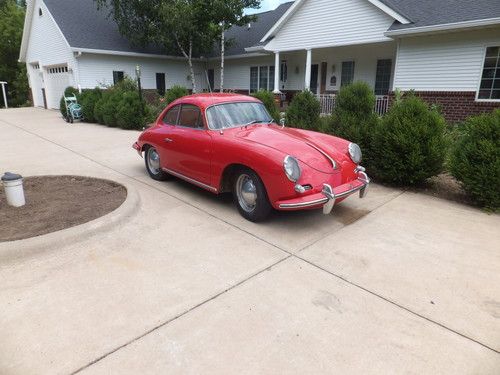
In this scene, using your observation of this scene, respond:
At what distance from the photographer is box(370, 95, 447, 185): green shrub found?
586 centimetres

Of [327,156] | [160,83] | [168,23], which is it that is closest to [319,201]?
[327,156]

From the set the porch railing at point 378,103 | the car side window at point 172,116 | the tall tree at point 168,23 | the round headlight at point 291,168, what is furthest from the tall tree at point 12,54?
the round headlight at point 291,168

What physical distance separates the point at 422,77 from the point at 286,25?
268 inches

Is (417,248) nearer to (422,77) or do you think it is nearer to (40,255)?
(40,255)

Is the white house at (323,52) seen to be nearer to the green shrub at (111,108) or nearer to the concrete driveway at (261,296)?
the green shrub at (111,108)

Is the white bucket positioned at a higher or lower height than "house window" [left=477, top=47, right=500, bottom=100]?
lower

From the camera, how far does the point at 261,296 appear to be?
10.1ft

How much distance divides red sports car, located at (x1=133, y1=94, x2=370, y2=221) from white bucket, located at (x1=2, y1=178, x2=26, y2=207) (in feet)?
6.94

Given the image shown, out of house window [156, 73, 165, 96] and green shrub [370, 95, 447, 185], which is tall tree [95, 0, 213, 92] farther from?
green shrub [370, 95, 447, 185]

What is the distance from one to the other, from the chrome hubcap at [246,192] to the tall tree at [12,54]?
3481 centimetres

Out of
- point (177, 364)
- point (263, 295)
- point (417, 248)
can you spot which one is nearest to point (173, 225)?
point (263, 295)

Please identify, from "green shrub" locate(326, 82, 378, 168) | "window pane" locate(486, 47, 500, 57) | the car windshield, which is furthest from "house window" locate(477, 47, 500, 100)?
the car windshield

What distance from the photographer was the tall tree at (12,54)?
103 ft

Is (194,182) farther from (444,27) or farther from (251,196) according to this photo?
(444,27)
